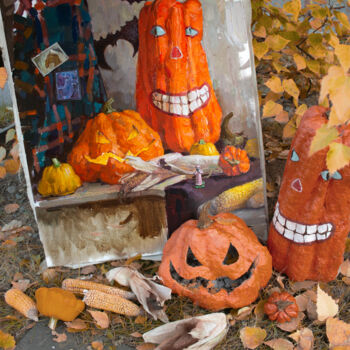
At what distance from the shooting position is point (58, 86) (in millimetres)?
2344

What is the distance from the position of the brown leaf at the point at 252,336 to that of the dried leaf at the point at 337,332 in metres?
0.29

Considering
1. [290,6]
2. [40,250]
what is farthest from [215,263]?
[290,6]

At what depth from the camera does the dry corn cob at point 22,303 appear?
87.7 inches

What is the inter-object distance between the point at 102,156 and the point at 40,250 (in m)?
0.78

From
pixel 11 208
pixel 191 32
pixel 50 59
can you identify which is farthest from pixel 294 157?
pixel 11 208

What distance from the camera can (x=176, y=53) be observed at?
232 centimetres

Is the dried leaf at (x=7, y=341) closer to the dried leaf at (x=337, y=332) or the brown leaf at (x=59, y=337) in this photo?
the brown leaf at (x=59, y=337)

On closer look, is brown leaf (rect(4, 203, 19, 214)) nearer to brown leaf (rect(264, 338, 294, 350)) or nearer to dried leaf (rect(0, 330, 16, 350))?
dried leaf (rect(0, 330, 16, 350))

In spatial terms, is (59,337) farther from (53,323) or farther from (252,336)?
(252,336)

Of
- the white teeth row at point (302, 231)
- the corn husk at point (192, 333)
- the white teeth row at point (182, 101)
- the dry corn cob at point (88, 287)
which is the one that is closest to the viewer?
the corn husk at point (192, 333)

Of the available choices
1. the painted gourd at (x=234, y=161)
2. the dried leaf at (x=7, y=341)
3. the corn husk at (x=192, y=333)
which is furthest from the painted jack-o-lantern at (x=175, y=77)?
the dried leaf at (x=7, y=341)

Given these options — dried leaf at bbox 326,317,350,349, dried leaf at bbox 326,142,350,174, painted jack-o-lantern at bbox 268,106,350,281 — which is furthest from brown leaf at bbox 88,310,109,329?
dried leaf at bbox 326,142,350,174

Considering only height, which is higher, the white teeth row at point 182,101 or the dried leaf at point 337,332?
the white teeth row at point 182,101

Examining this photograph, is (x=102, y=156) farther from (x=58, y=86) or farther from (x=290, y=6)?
(x=290, y=6)
